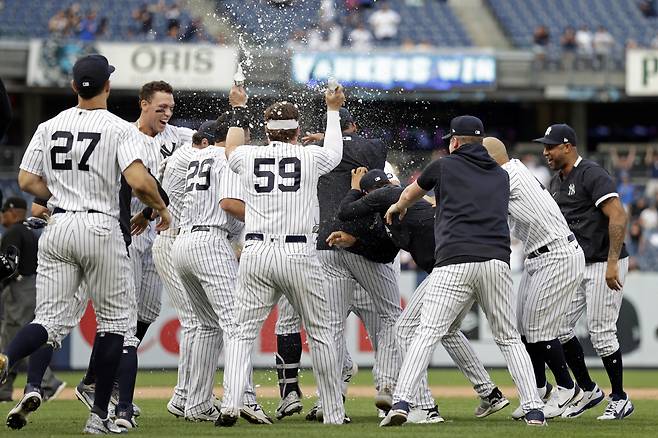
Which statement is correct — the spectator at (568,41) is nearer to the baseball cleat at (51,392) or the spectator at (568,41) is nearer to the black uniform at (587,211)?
the baseball cleat at (51,392)

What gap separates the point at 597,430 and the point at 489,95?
19.6m

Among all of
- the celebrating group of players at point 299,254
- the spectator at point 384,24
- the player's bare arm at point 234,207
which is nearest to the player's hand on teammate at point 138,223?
the celebrating group of players at point 299,254

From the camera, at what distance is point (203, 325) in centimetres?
977

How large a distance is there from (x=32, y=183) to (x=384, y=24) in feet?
67.4

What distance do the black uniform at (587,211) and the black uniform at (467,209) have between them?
1.72m

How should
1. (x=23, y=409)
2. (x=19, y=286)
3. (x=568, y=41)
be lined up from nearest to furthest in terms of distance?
(x=23, y=409), (x=19, y=286), (x=568, y=41)

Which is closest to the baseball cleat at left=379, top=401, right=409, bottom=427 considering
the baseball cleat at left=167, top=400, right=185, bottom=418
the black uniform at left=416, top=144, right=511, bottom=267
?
the black uniform at left=416, top=144, right=511, bottom=267

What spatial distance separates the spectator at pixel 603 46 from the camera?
27734 millimetres

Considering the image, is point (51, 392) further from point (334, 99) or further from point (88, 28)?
point (88, 28)

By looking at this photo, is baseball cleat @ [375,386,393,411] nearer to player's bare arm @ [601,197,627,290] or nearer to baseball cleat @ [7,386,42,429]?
player's bare arm @ [601,197,627,290]

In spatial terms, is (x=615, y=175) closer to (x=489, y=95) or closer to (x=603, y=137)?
(x=489, y=95)

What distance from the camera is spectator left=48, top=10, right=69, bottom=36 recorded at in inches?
1045

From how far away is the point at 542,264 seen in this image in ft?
32.7

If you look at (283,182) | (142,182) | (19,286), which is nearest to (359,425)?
(283,182)
